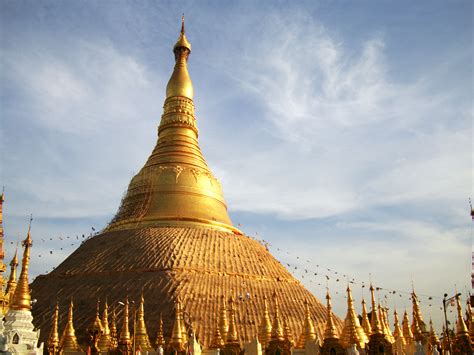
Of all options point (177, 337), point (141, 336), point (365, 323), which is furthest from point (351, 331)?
point (141, 336)

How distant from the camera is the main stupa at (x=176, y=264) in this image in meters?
31.6

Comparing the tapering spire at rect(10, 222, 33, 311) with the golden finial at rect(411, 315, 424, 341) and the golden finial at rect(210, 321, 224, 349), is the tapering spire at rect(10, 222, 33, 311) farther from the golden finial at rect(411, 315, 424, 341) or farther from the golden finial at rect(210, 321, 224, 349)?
the golden finial at rect(411, 315, 424, 341)

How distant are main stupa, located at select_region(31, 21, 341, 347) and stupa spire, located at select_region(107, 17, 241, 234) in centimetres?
8

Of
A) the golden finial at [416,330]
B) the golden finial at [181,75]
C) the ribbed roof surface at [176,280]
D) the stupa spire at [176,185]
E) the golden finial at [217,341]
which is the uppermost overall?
the golden finial at [181,75]

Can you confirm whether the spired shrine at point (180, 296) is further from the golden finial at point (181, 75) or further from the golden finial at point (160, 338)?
the golden finial at point (181, 75)

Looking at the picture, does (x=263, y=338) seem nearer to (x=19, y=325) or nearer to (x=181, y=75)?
(x=19, y=325)

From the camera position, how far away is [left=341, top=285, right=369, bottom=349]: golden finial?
980 inches

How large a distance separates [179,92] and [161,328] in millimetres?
25871

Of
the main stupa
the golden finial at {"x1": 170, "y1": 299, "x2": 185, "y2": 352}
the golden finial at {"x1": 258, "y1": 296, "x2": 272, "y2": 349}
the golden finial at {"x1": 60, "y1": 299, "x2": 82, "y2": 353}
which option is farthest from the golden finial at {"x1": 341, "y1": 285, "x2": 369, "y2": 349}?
the golden finial at {"x1": 60, "y1": 299, "x2": 82, "y2": 353}

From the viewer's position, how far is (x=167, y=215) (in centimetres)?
4069

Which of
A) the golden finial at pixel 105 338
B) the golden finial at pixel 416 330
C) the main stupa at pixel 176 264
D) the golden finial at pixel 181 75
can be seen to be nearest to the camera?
the golden finial at pixel 105 338

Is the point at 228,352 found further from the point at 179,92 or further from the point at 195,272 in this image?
the point at 179,92

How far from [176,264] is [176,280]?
5.91 ft

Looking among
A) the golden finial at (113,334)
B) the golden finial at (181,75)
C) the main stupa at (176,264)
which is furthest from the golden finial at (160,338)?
the golden finial at (181,75)
